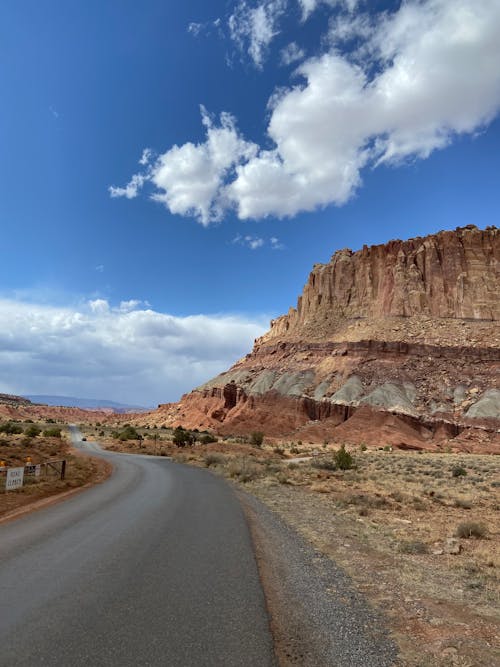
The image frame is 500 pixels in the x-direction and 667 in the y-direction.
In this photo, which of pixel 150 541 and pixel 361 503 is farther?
pixel 361 503

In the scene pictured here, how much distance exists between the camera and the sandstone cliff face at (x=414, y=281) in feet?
280

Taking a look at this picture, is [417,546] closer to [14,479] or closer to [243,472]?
[14,479]

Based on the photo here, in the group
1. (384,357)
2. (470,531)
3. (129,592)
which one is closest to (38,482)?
(129,592)

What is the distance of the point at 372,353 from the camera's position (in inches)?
3088

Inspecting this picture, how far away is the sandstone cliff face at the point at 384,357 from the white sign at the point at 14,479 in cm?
5365

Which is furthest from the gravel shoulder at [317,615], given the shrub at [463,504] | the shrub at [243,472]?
the shrub at [243,472]

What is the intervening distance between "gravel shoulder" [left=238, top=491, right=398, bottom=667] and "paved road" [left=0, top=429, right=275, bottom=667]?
0.93ft

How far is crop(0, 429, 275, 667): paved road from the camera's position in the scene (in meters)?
4.70

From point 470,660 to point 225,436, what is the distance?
67.0 meters

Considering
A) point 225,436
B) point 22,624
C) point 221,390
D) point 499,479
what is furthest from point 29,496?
point 221,390

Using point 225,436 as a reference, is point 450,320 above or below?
above

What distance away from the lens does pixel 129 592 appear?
21.0ft

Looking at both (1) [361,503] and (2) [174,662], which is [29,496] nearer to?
(1) [361,503]

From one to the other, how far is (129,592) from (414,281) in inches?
3535
